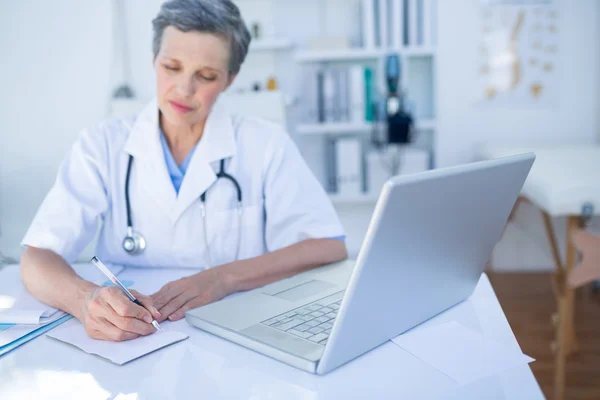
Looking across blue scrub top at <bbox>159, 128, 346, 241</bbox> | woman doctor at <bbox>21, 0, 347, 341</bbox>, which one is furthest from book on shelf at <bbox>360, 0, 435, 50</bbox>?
blue scrub top at <bbox>159, 128, 346, 241</bbox>

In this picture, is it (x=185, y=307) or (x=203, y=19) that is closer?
(x=185, y=307)

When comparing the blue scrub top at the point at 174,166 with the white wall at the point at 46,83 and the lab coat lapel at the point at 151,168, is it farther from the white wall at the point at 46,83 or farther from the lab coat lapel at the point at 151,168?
the white wall at the point at 46,83

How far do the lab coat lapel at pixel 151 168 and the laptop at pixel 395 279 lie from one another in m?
0.47

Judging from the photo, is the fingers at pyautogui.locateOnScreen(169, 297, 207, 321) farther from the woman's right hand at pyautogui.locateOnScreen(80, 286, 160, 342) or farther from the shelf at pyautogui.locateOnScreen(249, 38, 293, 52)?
the shelf at pyautogui.locateOnScreen(249, 38, 293, 52)

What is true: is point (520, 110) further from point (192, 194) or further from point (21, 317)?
point (21, 317)

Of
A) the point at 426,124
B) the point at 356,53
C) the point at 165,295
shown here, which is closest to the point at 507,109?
the point at 426,124

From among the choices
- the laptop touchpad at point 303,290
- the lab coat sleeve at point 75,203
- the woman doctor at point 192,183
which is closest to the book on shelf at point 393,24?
the woman doctor at point 192,183

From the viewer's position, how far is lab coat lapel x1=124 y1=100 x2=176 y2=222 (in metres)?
1.43

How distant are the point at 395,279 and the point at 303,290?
0.35 meters

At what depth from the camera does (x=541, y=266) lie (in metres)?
3.53

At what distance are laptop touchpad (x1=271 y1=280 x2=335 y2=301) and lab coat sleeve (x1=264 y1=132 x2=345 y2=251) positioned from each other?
27 cm

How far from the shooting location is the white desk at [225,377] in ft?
2.38

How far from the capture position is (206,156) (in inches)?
56.9

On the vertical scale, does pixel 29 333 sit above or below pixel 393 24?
below
